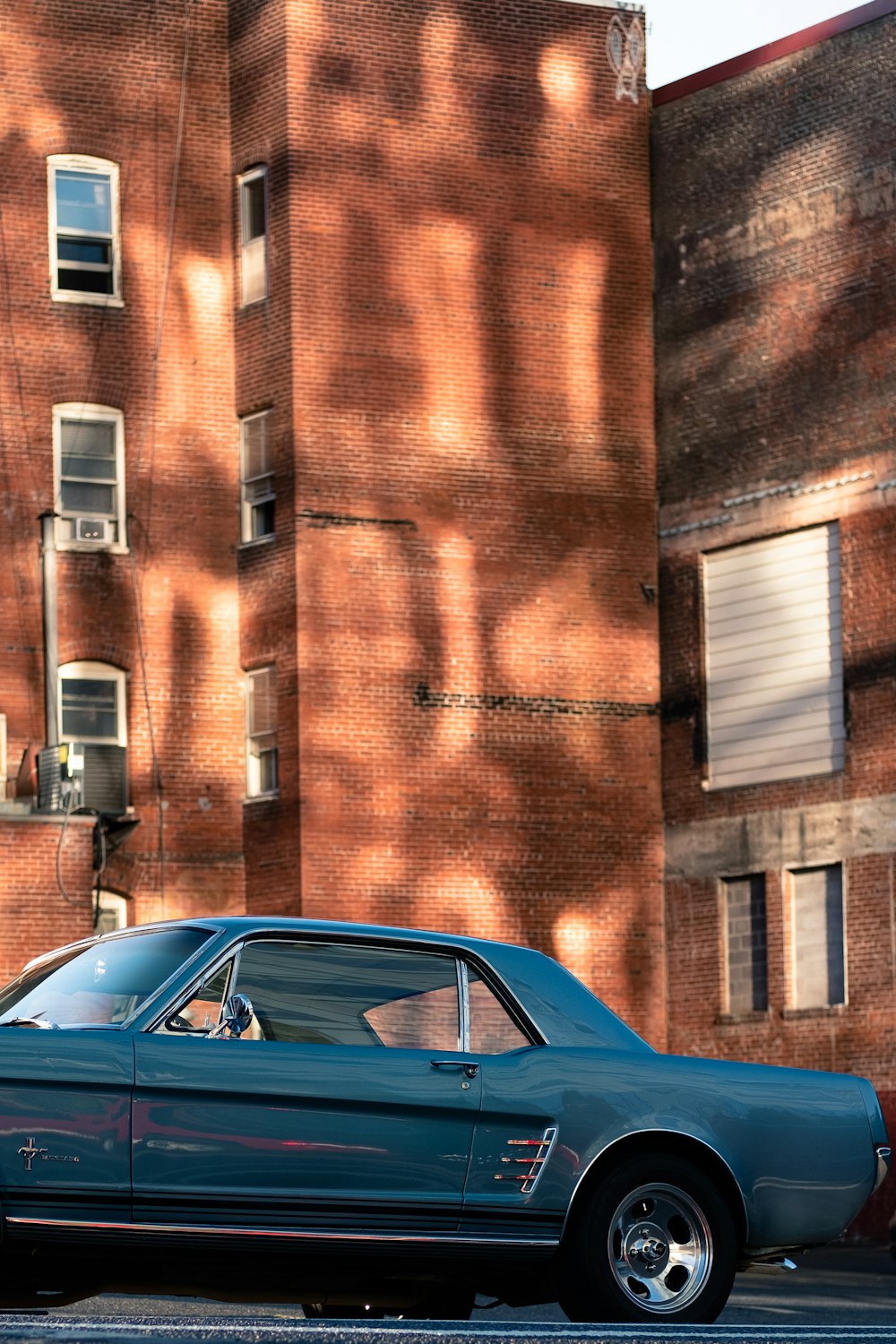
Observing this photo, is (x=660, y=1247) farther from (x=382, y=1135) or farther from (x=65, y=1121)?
(x=65, y=1121)

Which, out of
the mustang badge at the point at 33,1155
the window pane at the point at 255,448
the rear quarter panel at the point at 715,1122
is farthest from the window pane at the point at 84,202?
the mustang badge at the point at 33,1155

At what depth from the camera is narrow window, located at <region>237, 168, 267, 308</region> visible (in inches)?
1207

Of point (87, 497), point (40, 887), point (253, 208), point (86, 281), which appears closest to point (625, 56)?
point (253, 208)

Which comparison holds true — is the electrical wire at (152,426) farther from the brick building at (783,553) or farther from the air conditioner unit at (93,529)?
the brick building at (783,553)

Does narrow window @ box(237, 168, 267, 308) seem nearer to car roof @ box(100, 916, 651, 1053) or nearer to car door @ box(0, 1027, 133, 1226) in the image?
car roof @ box(100, 916, 651, 1053)

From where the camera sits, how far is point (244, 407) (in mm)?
30672

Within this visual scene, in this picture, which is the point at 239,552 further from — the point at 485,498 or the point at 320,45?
the point at 320,45

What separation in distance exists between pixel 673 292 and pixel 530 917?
28.5 ft

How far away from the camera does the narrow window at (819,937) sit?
29.1m

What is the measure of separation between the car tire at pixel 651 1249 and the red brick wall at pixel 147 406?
2100 centimetres

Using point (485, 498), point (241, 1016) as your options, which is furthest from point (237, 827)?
point (241, 1016)

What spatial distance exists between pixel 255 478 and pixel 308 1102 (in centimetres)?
2257

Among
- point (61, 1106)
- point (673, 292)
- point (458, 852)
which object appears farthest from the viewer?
point (673, 292)

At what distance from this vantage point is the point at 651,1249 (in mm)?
9023
